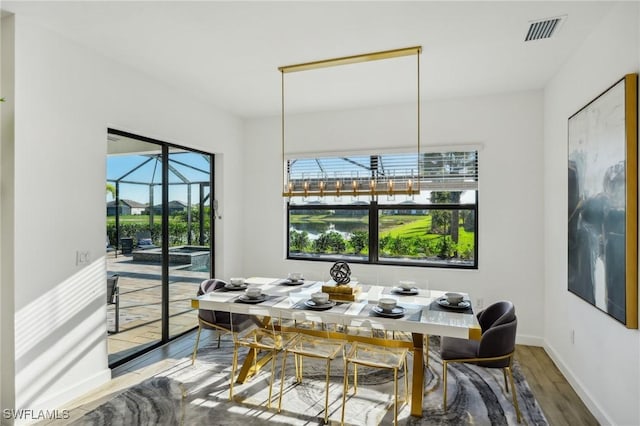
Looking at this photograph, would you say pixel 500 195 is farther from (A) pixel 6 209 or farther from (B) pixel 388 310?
(A) pixel 6 209

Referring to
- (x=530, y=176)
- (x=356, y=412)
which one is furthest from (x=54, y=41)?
(x=530, y=176)

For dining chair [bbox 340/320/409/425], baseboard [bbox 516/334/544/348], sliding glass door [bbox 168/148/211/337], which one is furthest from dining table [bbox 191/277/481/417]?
baseboard [bbox 516/334/544/348]

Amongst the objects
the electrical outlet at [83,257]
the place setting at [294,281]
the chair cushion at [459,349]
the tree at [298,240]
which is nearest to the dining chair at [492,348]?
the chair cushion at [459,349]

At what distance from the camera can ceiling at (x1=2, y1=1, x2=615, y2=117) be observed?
2387 mm

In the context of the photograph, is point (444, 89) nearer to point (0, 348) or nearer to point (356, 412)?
point (356, 412)

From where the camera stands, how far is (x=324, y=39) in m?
2.81

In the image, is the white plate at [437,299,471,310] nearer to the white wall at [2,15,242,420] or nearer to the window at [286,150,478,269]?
the window at [286,150,478,269]

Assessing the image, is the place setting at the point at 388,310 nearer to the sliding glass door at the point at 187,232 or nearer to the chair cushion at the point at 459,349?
the chair cushion at the point at 459,349

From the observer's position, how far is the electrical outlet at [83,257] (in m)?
2.87

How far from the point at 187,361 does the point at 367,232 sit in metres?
2.57

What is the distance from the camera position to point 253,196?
5.16 metres

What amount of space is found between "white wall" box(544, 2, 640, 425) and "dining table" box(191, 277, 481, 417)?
2.87ft

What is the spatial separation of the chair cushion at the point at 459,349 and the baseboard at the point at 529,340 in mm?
1794

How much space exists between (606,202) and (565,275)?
3.79 ft
